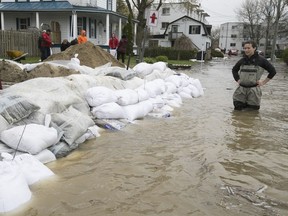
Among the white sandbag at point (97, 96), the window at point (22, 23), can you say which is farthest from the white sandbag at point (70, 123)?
the window at point (22, 23)

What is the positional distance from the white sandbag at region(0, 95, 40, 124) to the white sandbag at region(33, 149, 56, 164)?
48 cm

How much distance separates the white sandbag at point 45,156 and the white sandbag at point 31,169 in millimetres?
226

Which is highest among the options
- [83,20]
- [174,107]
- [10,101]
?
[83,20]

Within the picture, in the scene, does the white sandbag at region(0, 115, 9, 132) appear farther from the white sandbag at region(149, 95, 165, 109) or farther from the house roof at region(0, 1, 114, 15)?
the house roof at region(0, 1, 114, 15)

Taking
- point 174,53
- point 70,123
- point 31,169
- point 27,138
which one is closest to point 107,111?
point 70,123

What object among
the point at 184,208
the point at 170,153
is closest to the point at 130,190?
the point at 184,208

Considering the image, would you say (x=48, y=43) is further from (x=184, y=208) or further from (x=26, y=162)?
(x=184, y=208)

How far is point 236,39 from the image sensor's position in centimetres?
8544

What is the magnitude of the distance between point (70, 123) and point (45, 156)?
2.22ft

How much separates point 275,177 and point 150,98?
3.62 meters

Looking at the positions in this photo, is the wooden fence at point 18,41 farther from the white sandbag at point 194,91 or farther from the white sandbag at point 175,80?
the white sandbag at point 194,91

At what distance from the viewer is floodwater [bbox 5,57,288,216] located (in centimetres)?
255

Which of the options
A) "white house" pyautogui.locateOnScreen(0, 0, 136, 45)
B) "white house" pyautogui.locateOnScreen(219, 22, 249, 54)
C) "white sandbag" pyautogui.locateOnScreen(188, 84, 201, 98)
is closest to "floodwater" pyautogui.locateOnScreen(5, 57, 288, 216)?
"white sandbag" pyautogui.locateOnScreen(188, 84, 201, 98)

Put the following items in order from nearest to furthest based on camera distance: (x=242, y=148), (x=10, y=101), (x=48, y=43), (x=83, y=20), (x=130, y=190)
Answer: (x=130, y=190)
(x=10, y=101)
(x=242, y=148)
(x=48, y=43)
(x=83, y=20)
